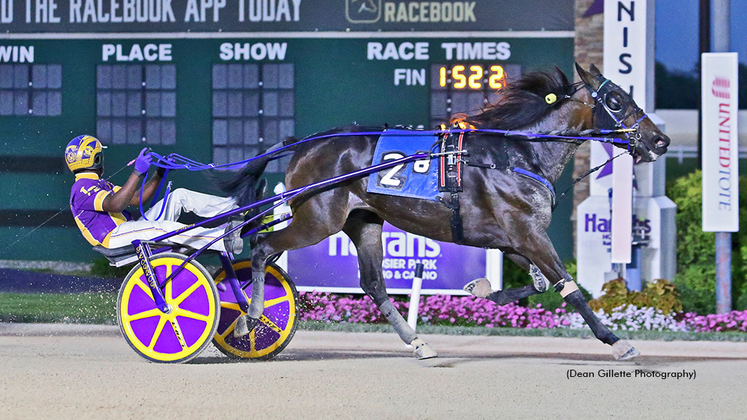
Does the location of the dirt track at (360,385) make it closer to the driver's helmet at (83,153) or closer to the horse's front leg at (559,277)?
the horse's front leg at (559,277)

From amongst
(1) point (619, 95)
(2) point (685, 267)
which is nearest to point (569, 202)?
(2) point (685, 267)

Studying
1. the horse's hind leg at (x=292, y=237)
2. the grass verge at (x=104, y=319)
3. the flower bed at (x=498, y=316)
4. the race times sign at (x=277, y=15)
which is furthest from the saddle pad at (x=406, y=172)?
the race times sign at (x=277, y=15)

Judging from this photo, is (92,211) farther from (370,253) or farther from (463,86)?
(463,86)

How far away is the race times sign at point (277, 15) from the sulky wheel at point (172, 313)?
165 inches

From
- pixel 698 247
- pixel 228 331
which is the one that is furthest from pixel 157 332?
pixel 698 247

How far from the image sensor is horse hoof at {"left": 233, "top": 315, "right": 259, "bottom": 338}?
624cm

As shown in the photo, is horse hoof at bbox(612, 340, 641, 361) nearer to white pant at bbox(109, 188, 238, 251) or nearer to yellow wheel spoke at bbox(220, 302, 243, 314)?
yellow wheel spoke at bbox(220, 302, 243, 314)

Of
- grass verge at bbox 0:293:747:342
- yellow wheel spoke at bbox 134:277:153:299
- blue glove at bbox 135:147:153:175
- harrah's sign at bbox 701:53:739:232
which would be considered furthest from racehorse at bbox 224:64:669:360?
harrah's sign at bbox 701:53:739:232

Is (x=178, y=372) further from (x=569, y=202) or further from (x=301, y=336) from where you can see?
(x=569, y=202)

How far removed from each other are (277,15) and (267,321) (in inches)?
166

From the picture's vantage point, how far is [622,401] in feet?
16.6

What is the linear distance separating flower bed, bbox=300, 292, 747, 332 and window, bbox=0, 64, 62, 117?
3.13 meters

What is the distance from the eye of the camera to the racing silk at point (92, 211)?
632 cm

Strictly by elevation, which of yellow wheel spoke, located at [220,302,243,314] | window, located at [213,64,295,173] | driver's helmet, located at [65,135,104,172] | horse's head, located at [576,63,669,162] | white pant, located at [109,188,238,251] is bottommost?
yellow wheel spoke, located at [220,302,243,314]
